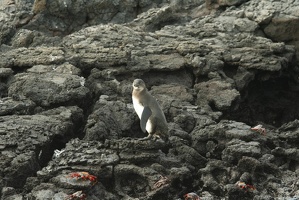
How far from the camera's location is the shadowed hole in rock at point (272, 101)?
1080 inches

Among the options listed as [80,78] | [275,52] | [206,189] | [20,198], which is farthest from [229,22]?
[20,198]

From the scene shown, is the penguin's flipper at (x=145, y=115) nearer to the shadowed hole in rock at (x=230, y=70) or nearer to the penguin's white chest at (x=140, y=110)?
the penguin's white chest at (x=140, y=110)

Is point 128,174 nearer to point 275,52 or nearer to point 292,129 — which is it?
point 292,129

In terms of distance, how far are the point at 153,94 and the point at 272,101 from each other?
5.87 m

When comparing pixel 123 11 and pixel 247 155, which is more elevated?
pixel 123 11

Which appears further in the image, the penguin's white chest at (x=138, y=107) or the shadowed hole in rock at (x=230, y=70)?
the shadowed hole in rock at (x=230, y=70)

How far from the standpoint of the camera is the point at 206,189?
763 inches

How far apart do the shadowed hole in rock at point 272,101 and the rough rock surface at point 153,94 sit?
4 centimetres

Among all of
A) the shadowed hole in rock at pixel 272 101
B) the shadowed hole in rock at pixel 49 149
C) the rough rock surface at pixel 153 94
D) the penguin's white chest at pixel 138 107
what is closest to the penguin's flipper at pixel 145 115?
the penguin's white chest at pixel 138 107

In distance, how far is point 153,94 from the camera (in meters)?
24.7

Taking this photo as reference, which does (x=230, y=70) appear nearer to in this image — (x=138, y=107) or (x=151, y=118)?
(x=138, y=107)

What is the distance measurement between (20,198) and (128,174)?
284cm

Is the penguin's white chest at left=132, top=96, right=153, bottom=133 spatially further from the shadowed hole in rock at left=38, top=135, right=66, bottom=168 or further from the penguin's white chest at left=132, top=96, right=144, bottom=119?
the shadowed hole in rock at left=38, top=135, right=66, bottom=168

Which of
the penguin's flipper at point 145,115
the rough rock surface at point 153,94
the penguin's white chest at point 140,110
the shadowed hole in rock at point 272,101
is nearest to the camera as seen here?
the rough rock surface at point 153,94
